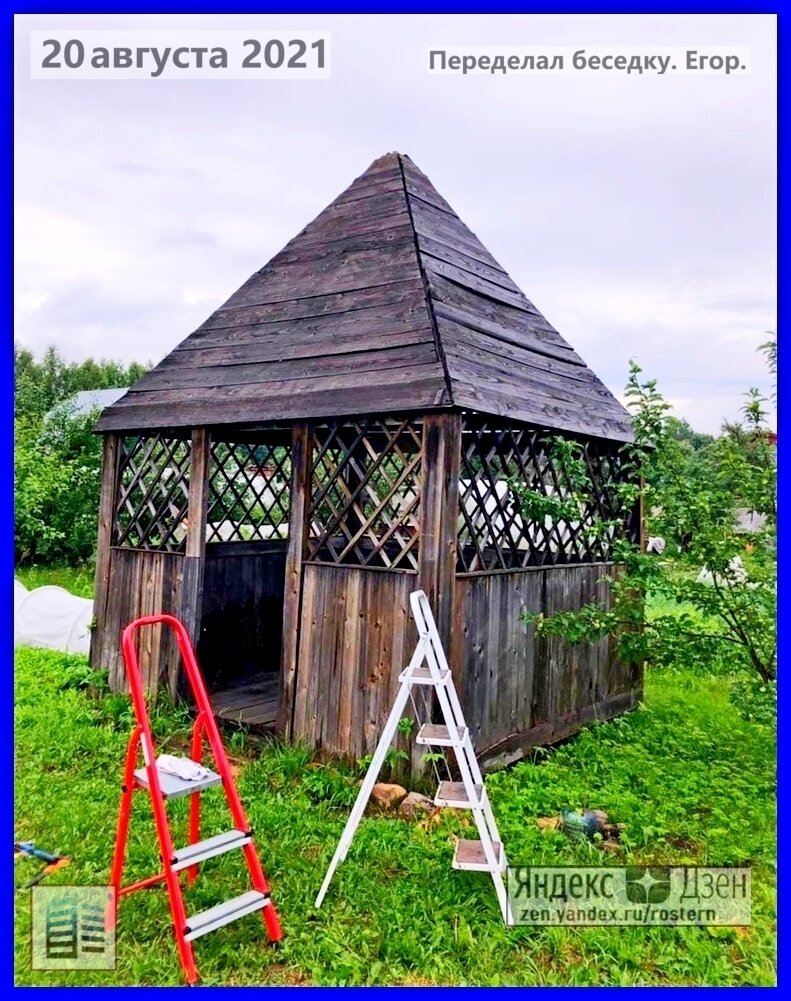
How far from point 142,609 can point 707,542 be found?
4.43m

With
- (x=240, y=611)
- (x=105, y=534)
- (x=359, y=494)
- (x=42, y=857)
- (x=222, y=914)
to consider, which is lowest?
(x=42, y=857)

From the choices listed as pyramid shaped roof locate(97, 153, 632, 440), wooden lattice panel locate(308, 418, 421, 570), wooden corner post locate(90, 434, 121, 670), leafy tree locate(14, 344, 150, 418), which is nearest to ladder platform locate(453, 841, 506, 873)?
wooden lattice panel locate(308, 418, 421, 570)

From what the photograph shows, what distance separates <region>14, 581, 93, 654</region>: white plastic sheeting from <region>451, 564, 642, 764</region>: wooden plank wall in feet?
15.0

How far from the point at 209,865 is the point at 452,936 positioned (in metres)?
1.28

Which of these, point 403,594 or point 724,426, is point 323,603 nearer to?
Result: point 403,594

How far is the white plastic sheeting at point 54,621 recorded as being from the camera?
7.57 m

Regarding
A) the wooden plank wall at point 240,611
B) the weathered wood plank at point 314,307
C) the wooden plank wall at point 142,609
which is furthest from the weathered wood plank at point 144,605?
the weathered wood plank at point 314,307

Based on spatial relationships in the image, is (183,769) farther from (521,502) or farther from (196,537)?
(521,502)

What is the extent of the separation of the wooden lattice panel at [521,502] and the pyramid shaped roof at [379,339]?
27 cm

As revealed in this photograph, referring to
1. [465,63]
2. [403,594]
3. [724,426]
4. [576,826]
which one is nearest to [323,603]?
[403,594]

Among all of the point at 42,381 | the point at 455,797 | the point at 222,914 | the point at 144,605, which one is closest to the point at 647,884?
the point at 455,797

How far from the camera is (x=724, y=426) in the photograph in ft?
12.9

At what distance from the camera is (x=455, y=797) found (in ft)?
10.8

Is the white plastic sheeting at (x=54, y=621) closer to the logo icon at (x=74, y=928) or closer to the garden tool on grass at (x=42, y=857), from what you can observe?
the garden tool on grass at (x=42, y=857)
